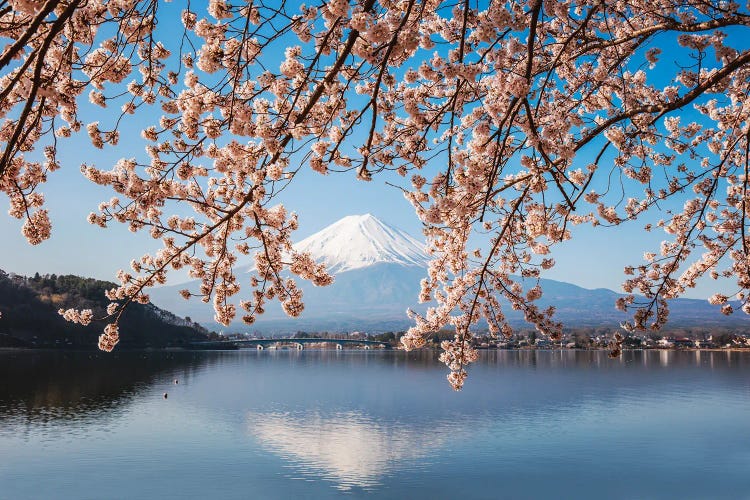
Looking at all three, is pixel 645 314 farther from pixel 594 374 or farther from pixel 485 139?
pixel 594 374

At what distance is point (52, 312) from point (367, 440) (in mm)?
47432

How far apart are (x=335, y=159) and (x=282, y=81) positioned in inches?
26.1

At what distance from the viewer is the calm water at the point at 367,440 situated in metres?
17.9

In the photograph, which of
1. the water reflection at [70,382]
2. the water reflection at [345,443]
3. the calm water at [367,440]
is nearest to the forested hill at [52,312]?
the water reflection at [70,382]

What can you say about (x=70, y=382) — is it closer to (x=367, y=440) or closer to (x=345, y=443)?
(x=345, y=443)

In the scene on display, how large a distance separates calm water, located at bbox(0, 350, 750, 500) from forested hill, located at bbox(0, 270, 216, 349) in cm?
1788

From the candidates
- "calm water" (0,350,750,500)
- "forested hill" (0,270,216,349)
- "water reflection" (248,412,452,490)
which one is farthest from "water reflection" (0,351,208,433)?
"water reflection" (248,412,452,490)

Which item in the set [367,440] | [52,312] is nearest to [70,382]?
[367,440]

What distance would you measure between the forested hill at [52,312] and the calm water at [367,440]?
58.7ft

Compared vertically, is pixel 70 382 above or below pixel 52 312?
below

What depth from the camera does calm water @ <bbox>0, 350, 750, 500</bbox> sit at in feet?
58.7

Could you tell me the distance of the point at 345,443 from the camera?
23.5 metres

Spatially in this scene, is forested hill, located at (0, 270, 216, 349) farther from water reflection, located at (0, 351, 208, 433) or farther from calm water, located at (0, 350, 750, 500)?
calm water, located at (0, 350, 750, 500)

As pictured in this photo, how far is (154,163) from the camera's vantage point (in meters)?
3.22
